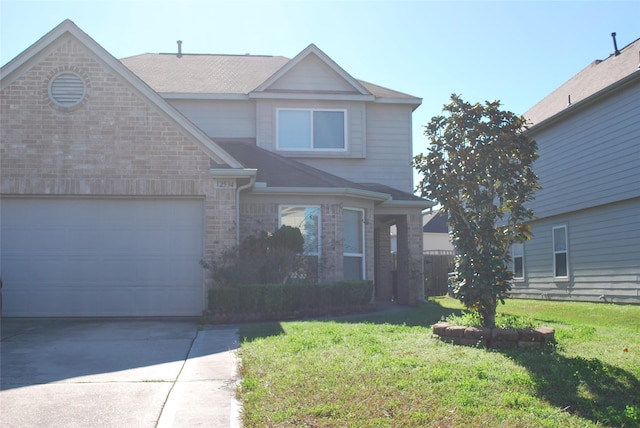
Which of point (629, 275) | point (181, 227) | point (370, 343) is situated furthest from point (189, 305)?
point (629, 275)

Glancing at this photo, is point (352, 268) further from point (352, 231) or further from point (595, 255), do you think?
point (595, 255)

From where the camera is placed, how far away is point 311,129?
1894 centimetres

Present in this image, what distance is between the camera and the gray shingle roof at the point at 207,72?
63.8 feet

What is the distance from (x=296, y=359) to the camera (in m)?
7.56

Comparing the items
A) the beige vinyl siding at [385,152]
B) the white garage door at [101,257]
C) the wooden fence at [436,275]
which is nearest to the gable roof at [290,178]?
the beige vinyl siding at [385,152]

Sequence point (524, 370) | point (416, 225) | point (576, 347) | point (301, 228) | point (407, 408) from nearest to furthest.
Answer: point (407, 408)
point (524, 370)
point (576, 347)
point (301, 228)
point (416, 225)

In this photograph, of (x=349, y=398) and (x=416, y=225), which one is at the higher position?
(x=416, y=225)

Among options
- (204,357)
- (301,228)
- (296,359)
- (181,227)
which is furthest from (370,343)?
(301,228)

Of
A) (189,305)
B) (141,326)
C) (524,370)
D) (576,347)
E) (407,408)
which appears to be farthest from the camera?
(189,305)

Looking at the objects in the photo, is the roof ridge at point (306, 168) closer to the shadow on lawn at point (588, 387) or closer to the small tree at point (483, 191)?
the small tree at point (483, 191)

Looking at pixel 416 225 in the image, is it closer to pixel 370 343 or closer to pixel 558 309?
pixel 558 309

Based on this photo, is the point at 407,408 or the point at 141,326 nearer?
the point at 407,408

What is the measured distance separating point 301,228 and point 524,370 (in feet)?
30.9

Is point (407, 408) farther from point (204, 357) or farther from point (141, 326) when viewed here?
point (141, 326)
